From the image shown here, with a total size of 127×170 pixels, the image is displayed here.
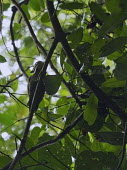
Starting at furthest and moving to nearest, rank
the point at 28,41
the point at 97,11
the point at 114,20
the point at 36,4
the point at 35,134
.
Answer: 1. the point at 28,41
2. the point at 36,4
3. the point at 35,134
4. the point at 97,11
5. the point at 114,20

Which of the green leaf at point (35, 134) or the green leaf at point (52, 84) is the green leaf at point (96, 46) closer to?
the green leaf at point (52, 84)

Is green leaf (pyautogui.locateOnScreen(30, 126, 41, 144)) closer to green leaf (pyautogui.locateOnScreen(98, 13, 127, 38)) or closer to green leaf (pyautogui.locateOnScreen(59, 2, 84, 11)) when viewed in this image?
green leaf (pyautogui.locateOnScreen(59, 2, 84, 11))

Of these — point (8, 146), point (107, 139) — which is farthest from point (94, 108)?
point (8, 146)

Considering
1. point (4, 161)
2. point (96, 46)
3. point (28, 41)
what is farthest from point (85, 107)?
point (28, 41)

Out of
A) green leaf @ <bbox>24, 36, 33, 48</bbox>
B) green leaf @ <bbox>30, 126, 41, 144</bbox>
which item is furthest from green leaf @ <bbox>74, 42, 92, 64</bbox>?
green leaf @ <bbox>24, 36, 33, 48</bbox>

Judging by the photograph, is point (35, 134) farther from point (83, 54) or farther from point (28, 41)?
point (28, 41)

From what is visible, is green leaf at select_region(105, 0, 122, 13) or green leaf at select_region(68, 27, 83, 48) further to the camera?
green leaf at select_region(68, 27, 83, 48)

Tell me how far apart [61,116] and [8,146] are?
226mm

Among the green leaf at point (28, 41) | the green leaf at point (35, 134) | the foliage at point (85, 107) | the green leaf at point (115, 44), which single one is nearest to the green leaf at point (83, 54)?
the foliage at point (85, 107)

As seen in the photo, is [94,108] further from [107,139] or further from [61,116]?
[61,116]

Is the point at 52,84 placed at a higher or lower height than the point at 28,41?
lower

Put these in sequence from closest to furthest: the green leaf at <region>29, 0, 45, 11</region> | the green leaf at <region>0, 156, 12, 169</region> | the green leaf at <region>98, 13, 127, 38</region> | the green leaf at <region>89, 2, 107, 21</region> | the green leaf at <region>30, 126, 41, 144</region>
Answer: the green leaf at <region>98, 13, 127, 38</region>
the green leaf at <region>89, 2, 107, 21</region>
the green leaf at <region>0, 156, 12, 169</region>
the green leaf at <region>30, 126, 41, 144</region>
the green leaf at <region>29, 0, 45, 11</region>

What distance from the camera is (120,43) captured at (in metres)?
0.63

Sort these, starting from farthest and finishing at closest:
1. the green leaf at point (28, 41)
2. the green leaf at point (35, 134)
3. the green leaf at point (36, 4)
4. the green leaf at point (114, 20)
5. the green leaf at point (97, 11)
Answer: the green leaf at point (28, 41)
the green leaf at point (36, 4)
the green leaf at point (35, 134)
the green leaf at point (97, 11)
the green leaf at point (114, 20)
